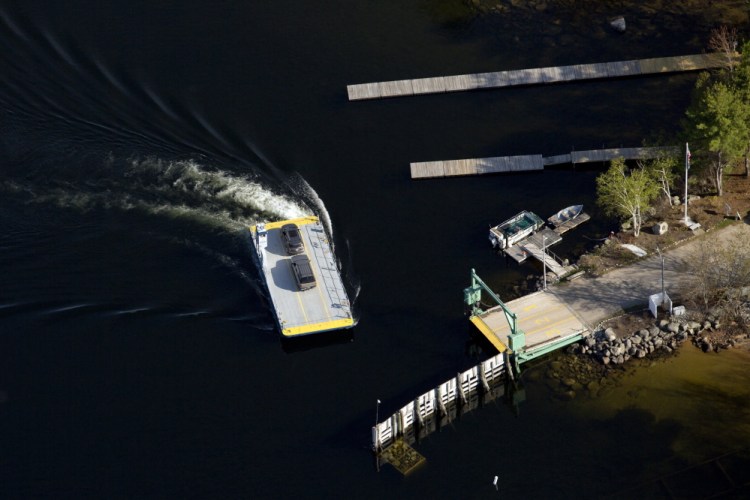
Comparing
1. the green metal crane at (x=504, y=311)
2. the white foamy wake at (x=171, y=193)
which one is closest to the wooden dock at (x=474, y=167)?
the white foamy wake at (x=171, y=193)

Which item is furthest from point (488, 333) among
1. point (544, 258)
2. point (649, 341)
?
point (649, 341)

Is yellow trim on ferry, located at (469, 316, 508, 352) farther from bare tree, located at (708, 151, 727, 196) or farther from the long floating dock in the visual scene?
bare tree, located at (708, 151, 727, 196)

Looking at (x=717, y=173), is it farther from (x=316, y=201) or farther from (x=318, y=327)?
(x=318, y=327)

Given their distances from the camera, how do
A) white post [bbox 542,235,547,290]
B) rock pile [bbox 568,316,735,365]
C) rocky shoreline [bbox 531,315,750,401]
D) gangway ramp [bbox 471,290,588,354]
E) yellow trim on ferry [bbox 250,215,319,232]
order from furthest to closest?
yellow trim on ferry [bbox 250,215,319,232]
white post [bbox 542,235,547,290]
gangway ramp [bbox 471,290,588,354]
rock pile [bbox 568,316,735,365]
rocky shoreline [bbox 531,315,750,401]

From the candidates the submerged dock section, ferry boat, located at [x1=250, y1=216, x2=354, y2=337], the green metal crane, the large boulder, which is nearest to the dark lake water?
the submerged dock section

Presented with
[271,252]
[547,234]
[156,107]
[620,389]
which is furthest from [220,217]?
[620,389]

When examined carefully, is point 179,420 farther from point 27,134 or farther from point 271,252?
point 27,134
